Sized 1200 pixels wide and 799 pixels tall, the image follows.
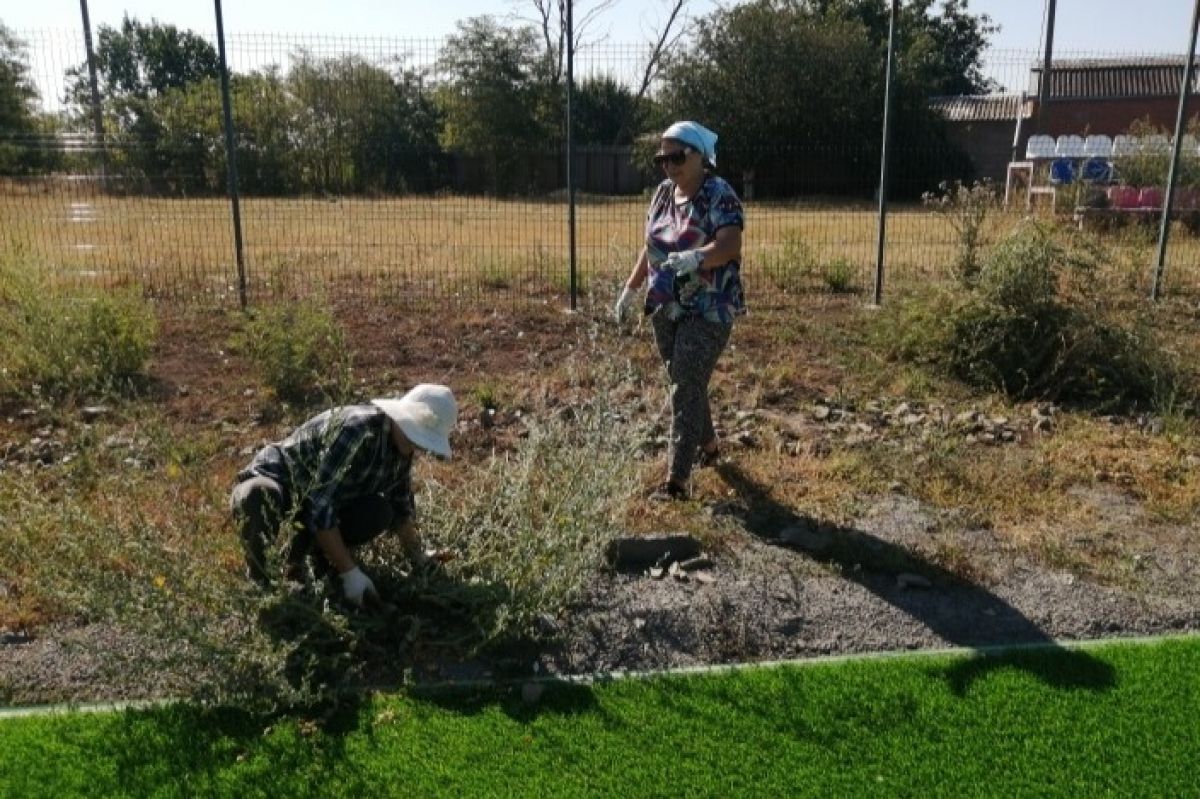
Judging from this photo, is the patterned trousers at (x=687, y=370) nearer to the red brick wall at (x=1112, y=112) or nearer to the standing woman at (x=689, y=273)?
the standing woman at (x=689, y=273)

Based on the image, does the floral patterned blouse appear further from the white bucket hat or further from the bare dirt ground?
the white bucket hat

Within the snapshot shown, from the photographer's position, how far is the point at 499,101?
11578mm

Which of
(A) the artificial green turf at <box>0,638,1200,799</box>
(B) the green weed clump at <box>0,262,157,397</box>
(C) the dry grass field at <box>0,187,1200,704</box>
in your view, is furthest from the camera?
(B) the green weed clump at <box>0,262,157,397</box>

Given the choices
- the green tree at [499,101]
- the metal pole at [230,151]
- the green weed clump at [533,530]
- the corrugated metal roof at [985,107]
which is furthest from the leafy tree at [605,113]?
the corrugated metal roof at [985,107]

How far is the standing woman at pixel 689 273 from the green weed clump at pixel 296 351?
2041mm

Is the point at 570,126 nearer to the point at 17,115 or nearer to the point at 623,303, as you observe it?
the point at 623,303

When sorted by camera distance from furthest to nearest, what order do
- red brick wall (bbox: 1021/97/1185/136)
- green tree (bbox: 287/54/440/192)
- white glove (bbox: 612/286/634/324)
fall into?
red brick wall (bbox: 1021/97/1185/136), green tree (bbox: 287/54/440/192), white glove (bbox: 612/286/634/324)

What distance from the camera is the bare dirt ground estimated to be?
11.0ft

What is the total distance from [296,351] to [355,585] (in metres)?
2.93

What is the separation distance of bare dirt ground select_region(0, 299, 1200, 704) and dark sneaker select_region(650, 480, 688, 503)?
0.08 m

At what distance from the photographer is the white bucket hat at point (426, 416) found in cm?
321

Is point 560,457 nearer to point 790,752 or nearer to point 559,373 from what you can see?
point 790,752

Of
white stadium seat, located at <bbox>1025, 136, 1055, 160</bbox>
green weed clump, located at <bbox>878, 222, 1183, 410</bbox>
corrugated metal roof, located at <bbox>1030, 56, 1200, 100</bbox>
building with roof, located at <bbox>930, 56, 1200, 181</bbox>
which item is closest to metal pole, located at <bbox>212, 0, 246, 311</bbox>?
green weed clump, located at <bbox>878, 222, 1183, 410</bbox>

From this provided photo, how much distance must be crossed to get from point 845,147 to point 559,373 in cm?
580
